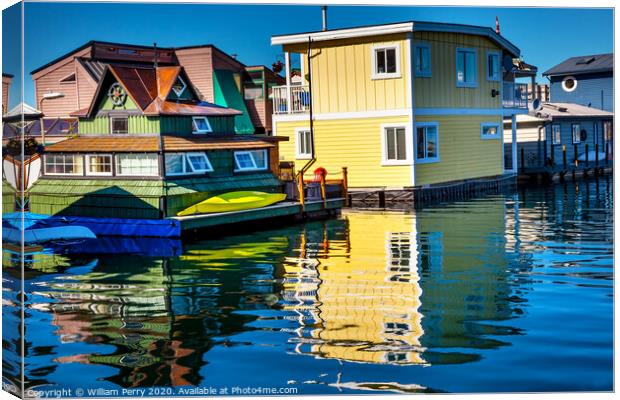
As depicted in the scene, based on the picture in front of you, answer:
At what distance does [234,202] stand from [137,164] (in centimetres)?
266

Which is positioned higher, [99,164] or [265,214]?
[99,164]

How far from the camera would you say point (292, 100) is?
3438 centimetres

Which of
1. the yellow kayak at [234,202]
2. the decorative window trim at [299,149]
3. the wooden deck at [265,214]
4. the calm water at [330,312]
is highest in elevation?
the decorative window trim at [299,149]

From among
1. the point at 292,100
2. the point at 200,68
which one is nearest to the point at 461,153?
the point at 292,100

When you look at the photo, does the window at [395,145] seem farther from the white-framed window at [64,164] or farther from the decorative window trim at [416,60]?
the white-framed window at [64,164]

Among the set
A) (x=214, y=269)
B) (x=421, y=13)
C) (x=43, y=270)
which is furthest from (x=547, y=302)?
(x=43, y=270)

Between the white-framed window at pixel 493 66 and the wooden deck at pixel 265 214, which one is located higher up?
the white-framed window at pixel 493 66

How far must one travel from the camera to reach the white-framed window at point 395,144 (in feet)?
105

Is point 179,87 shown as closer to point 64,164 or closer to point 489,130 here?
point 64,164

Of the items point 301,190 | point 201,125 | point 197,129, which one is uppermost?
point 201,125

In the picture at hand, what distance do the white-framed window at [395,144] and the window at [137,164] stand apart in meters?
10.2

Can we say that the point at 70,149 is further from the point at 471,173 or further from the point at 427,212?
the point at 471,173

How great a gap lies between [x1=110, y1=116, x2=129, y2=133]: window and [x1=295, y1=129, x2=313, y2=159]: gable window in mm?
10104

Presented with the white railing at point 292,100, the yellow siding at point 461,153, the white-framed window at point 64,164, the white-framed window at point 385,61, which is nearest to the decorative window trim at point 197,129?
the white-framed window at point 64,164
